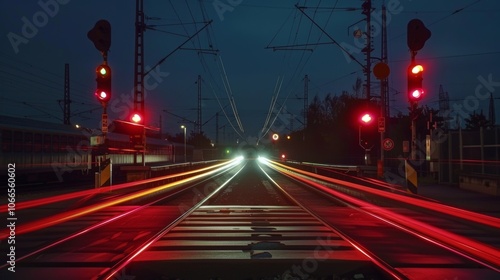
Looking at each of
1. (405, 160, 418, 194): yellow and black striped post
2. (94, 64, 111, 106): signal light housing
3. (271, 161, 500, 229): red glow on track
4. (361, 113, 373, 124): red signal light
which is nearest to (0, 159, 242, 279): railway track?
(94, 64, 111, 106): signal light housing

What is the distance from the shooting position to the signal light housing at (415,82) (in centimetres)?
1694

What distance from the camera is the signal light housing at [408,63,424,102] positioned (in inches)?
667

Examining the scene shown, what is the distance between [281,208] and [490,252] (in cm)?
887

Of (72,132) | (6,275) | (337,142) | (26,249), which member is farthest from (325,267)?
(337,142)

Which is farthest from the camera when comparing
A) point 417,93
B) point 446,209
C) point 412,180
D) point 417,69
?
point 412,180

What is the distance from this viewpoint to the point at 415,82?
17.0 m

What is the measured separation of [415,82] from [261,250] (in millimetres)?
9779

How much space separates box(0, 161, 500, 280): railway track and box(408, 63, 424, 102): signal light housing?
12.2 ft

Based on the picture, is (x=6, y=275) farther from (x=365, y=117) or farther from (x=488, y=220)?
(x=365, y=117)

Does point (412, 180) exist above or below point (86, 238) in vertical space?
above

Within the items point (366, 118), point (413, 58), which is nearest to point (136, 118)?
point (366, 118)

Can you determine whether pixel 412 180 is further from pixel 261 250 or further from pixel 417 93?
pixel 261 250

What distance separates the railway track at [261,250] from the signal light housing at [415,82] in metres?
3.73

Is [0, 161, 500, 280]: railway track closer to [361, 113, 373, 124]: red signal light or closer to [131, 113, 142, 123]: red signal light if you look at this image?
[361, 113, 373, 124]: red signal light
